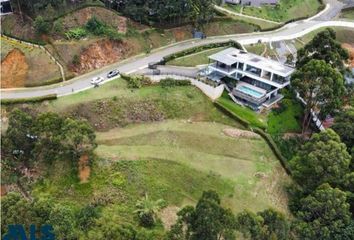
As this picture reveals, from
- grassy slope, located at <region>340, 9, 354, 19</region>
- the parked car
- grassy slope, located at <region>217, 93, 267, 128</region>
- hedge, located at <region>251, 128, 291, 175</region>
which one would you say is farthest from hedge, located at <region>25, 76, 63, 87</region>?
grassy slope, located at <region>340, 9, 354, 19</region>

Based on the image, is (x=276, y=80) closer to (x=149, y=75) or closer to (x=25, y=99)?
(x=149, y=75)

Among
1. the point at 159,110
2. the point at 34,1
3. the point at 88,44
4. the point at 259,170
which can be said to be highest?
the point at 34,1

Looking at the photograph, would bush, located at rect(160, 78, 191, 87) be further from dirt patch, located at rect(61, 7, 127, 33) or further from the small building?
the small building

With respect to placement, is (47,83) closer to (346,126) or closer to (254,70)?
(254,70)

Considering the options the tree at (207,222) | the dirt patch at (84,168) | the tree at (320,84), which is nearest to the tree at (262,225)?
the tree at (207,222)

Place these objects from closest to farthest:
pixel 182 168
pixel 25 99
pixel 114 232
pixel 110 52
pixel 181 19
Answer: pixel 114 232
pixel 182 168
pixel 25 99
pixel 110 52
pixel 181 19

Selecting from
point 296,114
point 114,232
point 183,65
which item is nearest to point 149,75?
point 183,65

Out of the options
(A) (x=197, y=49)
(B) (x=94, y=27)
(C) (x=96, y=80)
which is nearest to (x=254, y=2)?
(A) (x=197, y=49)

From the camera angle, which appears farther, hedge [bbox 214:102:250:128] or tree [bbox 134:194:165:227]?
hedge [bbox 214:102:250:128]
